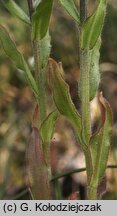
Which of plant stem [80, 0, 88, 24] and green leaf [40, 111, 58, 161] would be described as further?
green leaf [40, 111, 58, 161]

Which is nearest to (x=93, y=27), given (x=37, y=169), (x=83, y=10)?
(x=83, y=10)

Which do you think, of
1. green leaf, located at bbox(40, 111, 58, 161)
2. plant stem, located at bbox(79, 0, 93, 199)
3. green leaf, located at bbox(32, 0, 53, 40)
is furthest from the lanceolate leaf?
green leaf, located at bbox(32, 0, 53, 40)

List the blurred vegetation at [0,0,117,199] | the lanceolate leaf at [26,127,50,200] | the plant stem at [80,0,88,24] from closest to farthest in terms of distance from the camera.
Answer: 1. the plant stem at [80,0,88,24]
2. the lanceolate leaf at [26,127,50,200]
3. the blurred vegetation at [0,0,117,199]

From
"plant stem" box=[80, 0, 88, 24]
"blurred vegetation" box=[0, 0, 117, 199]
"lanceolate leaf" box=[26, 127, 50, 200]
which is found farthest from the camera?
"blurred vegetation" box=[0, 0, 117, 199]

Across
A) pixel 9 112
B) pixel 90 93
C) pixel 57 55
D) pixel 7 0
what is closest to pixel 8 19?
pixel 57 55

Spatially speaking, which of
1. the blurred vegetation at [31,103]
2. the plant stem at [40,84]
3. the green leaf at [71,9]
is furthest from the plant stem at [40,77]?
the blurred vegetation at [31,103]

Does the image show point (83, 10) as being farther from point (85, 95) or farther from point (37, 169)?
point (37, 169)

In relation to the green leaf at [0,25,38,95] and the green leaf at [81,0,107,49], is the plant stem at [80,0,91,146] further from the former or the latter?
the green leaf at [0,25,38,95]

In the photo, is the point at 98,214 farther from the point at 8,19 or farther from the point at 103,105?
the point at 8,19
